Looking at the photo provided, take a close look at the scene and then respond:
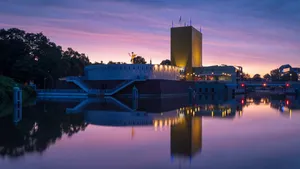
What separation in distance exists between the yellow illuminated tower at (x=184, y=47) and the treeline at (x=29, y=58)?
2817cm

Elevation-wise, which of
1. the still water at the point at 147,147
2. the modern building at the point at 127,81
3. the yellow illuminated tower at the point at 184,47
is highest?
the yellow illuminated tower at the point at 184,47

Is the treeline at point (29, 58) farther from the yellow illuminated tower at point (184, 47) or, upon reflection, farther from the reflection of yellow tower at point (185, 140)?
the reflection of yellow tower at point (185, 140)

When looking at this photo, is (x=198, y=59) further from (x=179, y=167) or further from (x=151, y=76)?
(x=179, y=167)

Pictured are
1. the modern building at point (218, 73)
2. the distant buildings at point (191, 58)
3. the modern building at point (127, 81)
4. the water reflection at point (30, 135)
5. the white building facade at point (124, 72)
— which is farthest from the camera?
the modern building at point (218, 73)

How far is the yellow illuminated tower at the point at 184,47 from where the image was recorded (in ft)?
256

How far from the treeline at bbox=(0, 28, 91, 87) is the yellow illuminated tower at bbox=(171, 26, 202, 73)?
28.2m

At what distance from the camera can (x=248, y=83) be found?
10231 centimetres

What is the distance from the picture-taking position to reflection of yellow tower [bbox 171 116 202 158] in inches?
365

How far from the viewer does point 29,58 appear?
57.2 metres

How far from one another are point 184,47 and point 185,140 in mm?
68735

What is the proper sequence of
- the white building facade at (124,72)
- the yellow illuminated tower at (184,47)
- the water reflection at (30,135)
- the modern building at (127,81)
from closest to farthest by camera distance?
1. the water reflection at (30,135)
2. the modern building at (127,81)
3. the white building facade at (124,72)
4. the yellow illuminated tower at (184,47)

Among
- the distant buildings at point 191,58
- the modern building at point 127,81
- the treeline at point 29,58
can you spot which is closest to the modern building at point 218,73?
the distant buildings at point 191,58

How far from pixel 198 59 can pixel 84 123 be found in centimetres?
7136

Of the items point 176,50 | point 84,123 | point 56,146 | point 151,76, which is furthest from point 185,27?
point 56,146
